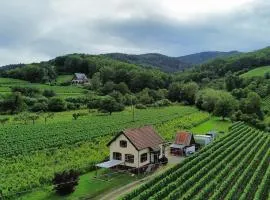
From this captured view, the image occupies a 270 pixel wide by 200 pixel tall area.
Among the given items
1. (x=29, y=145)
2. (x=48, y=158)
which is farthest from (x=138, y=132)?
(x=29, y=145)

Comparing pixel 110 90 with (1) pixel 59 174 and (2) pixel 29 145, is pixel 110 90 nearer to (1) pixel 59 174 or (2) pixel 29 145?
(2) pixel 29 145

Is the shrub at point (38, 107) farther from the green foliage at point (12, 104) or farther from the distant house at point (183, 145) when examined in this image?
the distant house at point (183, 145)

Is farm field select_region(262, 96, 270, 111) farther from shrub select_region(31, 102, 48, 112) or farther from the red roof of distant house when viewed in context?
the red roof of distant house

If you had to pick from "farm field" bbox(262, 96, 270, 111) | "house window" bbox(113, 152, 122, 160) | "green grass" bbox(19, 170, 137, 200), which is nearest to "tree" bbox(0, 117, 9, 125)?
"house window" bbox(113, 152, 122, 160)

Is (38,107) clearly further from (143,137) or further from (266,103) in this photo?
(266,103)

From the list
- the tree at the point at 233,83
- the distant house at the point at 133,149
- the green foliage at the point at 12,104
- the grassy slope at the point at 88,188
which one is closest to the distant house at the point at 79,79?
the tree at the point at 233,83
